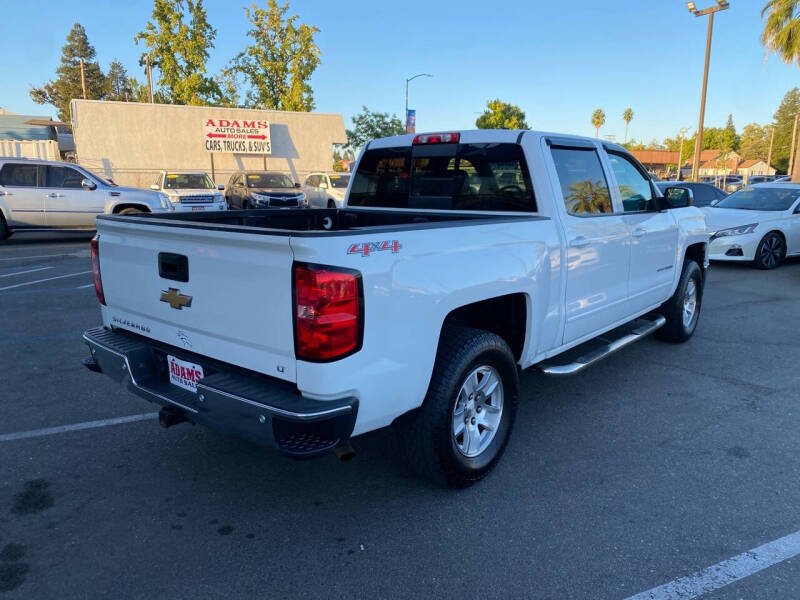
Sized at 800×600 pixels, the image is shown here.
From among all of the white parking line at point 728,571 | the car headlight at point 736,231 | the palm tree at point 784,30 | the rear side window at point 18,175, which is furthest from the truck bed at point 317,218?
the palm tree at point 784,30

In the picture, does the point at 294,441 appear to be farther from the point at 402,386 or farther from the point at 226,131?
the point at 226,131

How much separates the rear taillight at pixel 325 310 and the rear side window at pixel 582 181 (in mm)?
2064

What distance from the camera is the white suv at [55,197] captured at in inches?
526

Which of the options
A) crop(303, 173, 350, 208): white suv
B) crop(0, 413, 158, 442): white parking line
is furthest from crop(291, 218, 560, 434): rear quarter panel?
crop(303, 173, 350, 208): white suv

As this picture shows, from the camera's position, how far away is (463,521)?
113 inches

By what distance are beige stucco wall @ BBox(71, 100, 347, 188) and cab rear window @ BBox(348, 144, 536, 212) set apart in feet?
83.0

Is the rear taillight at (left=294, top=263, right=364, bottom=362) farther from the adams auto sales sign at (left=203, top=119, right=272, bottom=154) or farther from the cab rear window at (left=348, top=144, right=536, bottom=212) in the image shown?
the adams auto sales sign at (left=203, top=119, right=272, bottom=154)

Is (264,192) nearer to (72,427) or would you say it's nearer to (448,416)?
(72,427)

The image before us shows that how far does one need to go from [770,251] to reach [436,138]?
951cm

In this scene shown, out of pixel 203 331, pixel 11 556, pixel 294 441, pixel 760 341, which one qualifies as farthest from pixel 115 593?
pixel 760 341

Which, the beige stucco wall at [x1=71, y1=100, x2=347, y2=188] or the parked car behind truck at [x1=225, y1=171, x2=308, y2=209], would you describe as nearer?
the parked car behind truck at [x1=225, y1=171, x2=308, y2=209]

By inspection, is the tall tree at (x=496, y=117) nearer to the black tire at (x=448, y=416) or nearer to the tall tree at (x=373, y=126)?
the tall tree at (x=373, y=126)

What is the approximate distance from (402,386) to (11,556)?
1.92 meters

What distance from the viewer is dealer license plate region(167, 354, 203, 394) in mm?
2791
